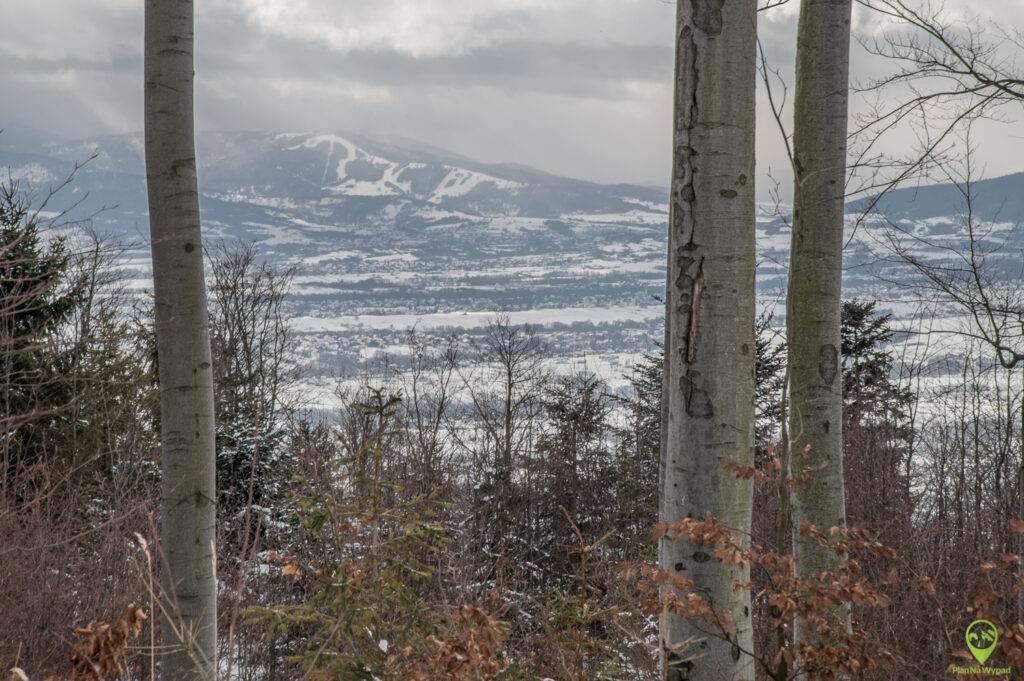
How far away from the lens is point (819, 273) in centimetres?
398

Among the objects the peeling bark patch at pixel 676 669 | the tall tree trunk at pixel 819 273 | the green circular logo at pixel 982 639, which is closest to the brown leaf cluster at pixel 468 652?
the peeling bark patch at pixel 676 669

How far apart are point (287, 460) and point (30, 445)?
4545 millimetres

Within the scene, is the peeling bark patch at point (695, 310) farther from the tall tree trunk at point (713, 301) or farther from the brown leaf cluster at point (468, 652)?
the brown leaf cluster at point (468, 652)

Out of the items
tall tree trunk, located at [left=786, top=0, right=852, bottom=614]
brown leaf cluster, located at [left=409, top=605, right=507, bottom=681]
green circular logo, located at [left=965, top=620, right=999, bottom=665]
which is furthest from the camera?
A: tall tree trunk, located at [left=786, top=0, right=852, bottom=614]

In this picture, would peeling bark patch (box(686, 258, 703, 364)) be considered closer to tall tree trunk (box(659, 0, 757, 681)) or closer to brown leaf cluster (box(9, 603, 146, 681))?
tall tree trunk (box(659, 0, 757, 681))

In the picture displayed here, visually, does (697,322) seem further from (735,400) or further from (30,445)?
(30,445)

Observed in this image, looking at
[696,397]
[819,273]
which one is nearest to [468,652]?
[696,397]

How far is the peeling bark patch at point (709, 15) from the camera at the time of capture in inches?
91.4

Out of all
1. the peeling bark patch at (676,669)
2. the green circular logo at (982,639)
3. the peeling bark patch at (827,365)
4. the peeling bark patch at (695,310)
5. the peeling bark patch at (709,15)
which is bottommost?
the green circular logo at (982,639)

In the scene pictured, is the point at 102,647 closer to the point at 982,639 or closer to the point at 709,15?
the point at 709,15

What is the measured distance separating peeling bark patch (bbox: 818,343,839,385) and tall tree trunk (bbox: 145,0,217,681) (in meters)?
2.76

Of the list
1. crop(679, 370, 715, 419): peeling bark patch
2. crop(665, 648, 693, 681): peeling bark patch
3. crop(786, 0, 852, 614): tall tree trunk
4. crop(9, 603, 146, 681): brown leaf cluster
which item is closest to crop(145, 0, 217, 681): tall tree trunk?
crop(9, 603, 146, 681): brown leaf cluster

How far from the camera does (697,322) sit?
232cm

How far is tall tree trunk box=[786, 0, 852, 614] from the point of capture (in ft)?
12.8
